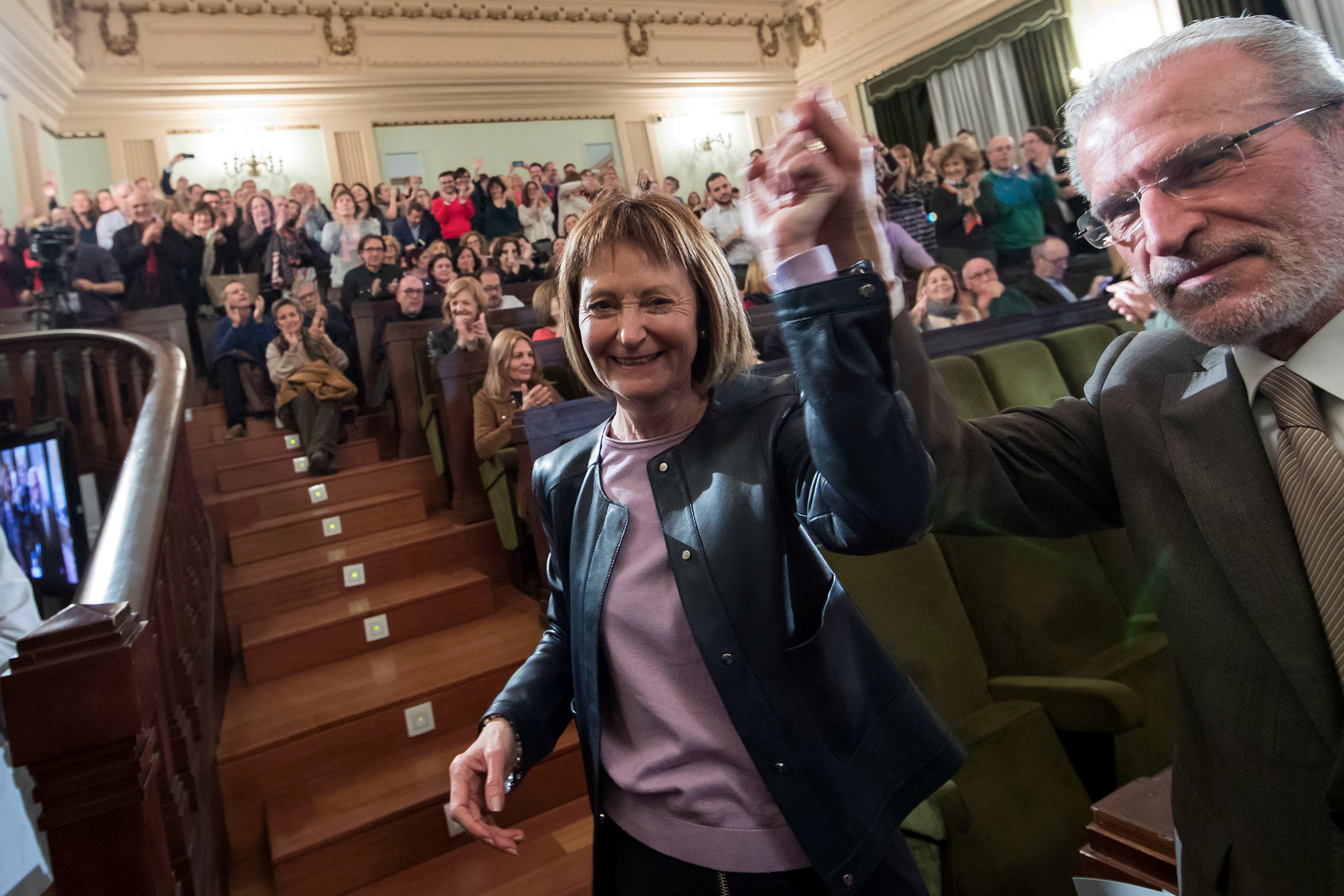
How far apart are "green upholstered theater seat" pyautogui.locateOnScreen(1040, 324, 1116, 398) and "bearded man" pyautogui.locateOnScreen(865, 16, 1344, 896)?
2213 mm

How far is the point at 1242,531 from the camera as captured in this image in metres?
0.65

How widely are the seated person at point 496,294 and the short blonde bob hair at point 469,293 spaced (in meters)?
0.82

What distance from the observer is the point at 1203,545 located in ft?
2.21

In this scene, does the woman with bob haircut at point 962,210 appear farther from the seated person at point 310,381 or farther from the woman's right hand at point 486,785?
the woman's right hand at point 486,785

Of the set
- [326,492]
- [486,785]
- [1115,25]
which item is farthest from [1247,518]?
[1115,25]

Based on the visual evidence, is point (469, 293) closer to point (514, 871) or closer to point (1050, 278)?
point (514, 871)

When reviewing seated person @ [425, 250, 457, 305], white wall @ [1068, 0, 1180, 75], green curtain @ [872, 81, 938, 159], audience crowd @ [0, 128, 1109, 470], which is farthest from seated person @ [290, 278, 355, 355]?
green curtain @ [872, 81, 938, 159]

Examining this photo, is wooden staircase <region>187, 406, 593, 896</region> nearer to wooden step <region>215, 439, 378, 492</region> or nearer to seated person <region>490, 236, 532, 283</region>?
wooden step <region>215, 439, 378, 492</region>

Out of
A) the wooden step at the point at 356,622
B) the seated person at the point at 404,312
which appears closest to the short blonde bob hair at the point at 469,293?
the seated person at the point at 404,312

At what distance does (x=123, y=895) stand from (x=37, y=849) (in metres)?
0.64

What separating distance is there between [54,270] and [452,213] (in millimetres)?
2830

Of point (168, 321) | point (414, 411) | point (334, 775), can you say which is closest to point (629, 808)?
point (334, 775)

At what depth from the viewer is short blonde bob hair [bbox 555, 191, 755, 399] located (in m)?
0.91

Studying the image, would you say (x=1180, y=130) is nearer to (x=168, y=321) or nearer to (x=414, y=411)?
(x=414, y=411)
